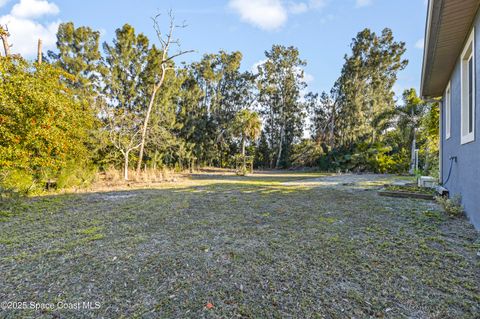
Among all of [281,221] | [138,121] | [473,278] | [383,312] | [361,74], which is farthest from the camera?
[361,74]

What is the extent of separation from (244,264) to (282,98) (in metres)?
22.6

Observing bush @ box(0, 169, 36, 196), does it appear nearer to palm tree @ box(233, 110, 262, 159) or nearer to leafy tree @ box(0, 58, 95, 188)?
leafy tree @ box(0, 58, 95, 188)

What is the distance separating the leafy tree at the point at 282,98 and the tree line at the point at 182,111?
99mm

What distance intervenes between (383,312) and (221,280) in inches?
48.0

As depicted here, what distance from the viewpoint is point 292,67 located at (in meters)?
22.9

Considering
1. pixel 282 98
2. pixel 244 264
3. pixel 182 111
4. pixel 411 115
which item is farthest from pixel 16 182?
pixel 282 98

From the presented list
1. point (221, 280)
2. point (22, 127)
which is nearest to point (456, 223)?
point (221, 280)

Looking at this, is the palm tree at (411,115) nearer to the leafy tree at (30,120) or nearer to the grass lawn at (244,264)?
the grass lawn at (244,264)

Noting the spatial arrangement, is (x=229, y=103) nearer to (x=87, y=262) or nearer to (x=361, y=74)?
(x=361, y=74)

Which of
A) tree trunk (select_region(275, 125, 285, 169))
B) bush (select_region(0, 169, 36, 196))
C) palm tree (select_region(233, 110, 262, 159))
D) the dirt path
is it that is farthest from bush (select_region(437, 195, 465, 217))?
tree trunk (select_region(275, 125, 285, 169))

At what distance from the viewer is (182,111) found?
17.7m

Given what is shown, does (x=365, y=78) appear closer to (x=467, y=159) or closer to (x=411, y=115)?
(x=411, y=115)

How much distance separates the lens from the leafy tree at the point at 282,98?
2277 centimetres

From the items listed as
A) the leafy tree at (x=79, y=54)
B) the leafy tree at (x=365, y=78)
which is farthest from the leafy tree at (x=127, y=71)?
the leafy tree at (x=365, y=78)
